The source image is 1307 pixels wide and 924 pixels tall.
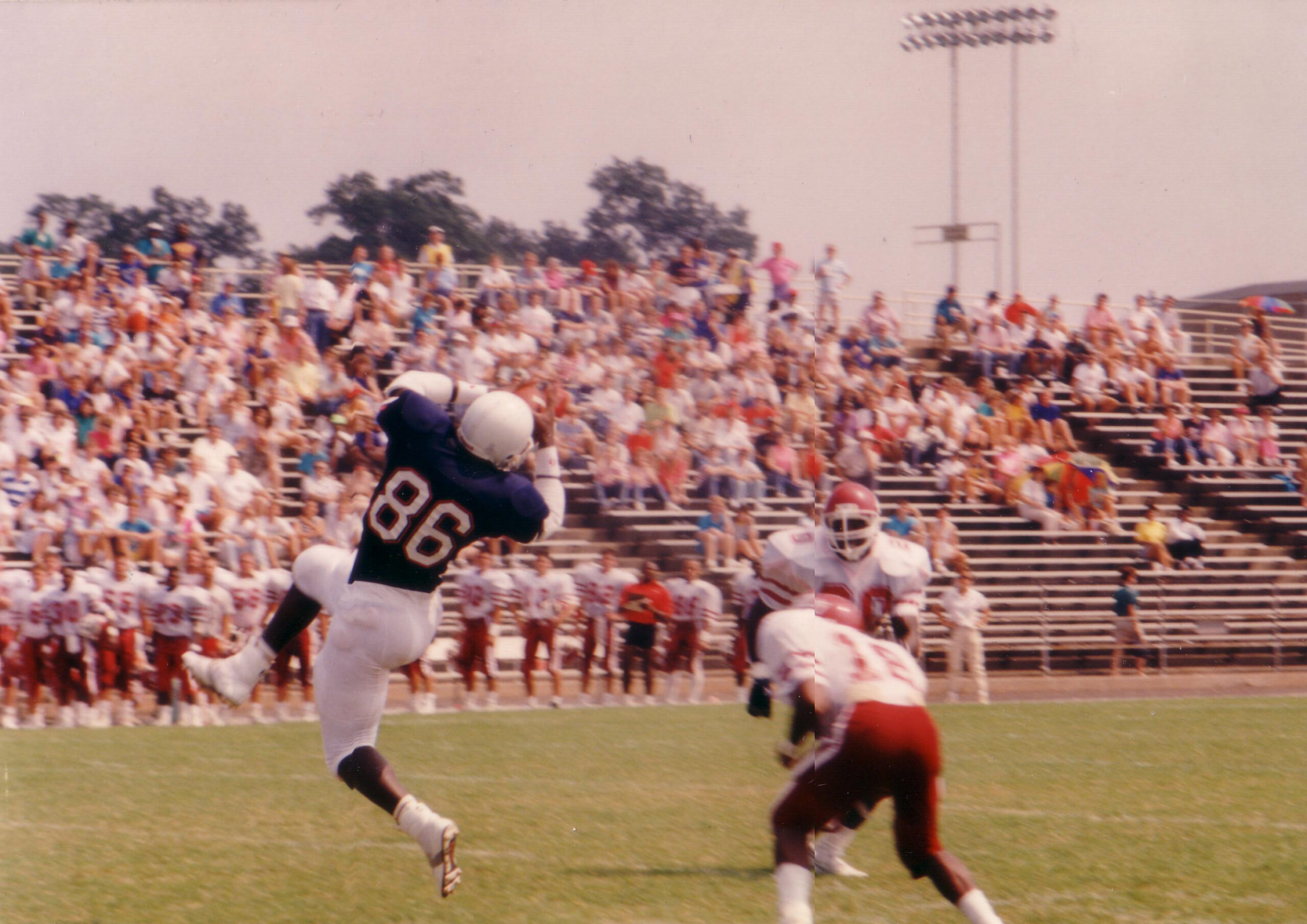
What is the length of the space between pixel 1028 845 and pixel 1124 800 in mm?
1561

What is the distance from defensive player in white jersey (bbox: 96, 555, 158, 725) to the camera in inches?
497

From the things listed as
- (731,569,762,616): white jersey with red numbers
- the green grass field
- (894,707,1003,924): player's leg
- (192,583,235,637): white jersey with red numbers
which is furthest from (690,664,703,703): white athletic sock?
(894,707,1003,924): player's leg

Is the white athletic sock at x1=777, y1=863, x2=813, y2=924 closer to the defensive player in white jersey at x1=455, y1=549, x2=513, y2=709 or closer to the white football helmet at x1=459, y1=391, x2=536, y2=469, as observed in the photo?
the white football helmet at x1=459, y1=391, x2=536, y2=469

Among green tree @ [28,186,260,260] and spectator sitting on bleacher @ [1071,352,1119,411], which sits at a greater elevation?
green tree @ [28,186,260,260]

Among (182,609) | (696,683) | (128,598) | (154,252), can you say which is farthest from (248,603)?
(154,252)

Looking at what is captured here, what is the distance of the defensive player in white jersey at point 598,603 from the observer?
47.6 ft

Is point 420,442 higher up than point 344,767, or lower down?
higher up

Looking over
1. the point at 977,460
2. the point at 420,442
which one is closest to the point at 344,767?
the point at 420,442

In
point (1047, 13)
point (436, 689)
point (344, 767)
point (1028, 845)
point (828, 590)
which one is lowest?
point (436, 689)

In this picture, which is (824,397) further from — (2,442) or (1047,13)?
(2,442)

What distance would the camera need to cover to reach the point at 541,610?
554 inches

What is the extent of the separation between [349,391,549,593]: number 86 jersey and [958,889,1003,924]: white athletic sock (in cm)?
180

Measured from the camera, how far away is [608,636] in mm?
14586

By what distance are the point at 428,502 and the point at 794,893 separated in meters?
1.71
